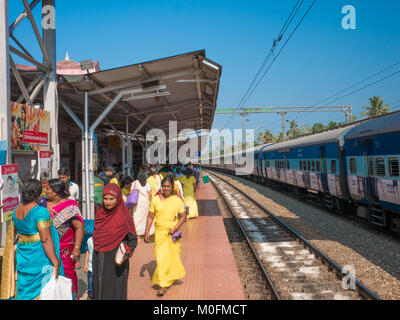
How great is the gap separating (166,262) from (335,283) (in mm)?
3321

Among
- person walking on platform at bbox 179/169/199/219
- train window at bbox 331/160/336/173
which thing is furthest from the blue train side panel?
person walking on platform at bbox 179/169/199/219

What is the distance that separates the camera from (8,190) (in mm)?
4688

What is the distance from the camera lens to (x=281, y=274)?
686 centimetres

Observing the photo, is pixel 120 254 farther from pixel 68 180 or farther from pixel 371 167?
pixel 371 167

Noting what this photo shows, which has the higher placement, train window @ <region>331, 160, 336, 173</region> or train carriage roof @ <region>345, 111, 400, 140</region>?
train carriage roof @ <region>345, 111, 400, 140</region>

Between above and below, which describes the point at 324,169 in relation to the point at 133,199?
above

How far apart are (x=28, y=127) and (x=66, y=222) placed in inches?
137

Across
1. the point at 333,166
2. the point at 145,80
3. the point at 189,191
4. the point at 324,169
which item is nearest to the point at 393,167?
the point at 333,166

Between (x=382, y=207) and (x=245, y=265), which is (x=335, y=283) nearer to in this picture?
(x=245, y=265)

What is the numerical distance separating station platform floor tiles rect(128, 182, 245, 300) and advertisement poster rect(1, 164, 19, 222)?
2.04 m

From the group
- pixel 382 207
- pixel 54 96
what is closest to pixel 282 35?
pixel 382 207

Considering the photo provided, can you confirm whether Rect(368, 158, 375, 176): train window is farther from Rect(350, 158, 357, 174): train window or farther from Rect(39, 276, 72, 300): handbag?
Rect(39, 276, 72, 300): handbag

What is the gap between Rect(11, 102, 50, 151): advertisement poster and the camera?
6.14 meters

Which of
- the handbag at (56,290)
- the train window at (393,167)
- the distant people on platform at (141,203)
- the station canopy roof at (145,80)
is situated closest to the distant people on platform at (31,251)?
the handbag at (56,290)
